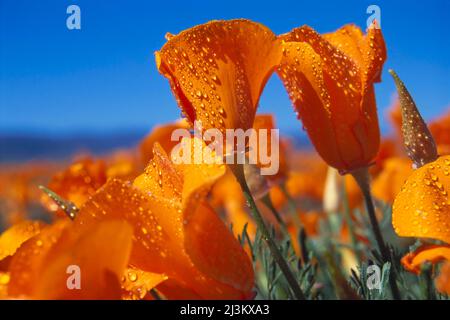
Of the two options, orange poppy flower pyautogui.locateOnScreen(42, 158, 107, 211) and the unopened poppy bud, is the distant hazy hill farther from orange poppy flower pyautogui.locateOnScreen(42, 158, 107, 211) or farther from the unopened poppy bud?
the unopened poppy bud

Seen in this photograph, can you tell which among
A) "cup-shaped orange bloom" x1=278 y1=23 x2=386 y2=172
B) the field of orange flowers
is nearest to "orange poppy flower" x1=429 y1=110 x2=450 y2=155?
the field of orange flowers

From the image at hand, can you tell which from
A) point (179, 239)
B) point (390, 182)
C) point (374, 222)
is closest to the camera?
point (179, 239)

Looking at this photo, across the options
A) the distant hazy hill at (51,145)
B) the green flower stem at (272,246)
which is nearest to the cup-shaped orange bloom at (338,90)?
the green flower stem at (272,246)

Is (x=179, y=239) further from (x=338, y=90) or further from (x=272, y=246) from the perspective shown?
(x=338, y=90)

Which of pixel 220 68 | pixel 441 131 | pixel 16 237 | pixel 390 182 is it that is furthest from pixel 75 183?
pixel 441 131

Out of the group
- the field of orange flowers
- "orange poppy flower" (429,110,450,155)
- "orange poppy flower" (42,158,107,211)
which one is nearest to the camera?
the field of orange flowers
